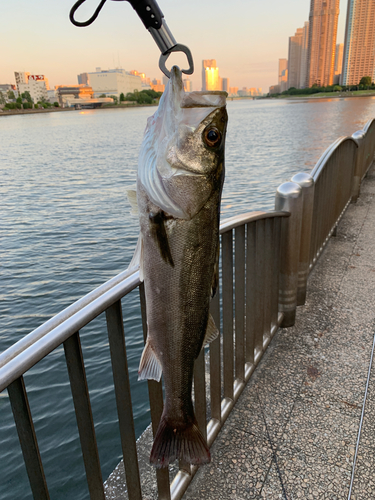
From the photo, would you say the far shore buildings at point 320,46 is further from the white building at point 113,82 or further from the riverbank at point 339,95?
the white building at point 113,82

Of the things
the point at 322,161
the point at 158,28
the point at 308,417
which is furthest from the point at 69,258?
the point at 158,28

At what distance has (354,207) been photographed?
805cm

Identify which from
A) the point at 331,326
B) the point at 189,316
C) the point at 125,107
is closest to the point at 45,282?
the point at 331,326

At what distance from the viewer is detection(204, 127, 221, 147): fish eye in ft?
4.13

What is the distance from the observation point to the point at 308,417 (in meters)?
2.88

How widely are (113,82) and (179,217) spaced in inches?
7971

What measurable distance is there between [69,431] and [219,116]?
211 inches

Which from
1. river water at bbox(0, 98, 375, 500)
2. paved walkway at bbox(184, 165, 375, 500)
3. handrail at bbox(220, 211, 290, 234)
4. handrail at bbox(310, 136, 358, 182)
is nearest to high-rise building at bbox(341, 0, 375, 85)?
river water at bbox(0, 98, 375, 500)

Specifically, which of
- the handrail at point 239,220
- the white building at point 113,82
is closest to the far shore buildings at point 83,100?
the white building at point 113,82

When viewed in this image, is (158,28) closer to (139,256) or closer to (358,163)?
(139,256)

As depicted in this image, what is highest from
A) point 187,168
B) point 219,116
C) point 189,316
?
point 219,116

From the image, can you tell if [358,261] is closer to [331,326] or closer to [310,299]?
[310,299]

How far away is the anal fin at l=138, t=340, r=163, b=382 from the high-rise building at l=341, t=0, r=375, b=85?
613 feet

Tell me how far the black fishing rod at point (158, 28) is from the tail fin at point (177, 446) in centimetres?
139
